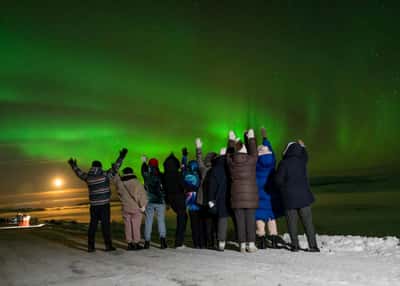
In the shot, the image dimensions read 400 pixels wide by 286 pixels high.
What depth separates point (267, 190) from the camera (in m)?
11.2

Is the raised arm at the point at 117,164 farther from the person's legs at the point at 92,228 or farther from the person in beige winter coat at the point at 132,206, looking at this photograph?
the person's legs at the point at 92,228

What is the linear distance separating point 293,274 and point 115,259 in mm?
4208

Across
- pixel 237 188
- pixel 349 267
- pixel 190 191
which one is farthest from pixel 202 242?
pixel 349 267

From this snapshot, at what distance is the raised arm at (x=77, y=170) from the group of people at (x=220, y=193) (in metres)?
0.02

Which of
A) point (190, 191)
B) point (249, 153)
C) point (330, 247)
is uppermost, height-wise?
point (249, 153)

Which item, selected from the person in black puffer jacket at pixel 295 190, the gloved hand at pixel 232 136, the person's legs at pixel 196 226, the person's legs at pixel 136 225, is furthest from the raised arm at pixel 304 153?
the person's legs at pixel 136 225

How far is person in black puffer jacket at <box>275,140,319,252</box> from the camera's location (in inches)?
396

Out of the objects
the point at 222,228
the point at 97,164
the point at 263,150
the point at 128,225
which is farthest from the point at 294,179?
the point at 97,164

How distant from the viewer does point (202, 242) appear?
12.0m

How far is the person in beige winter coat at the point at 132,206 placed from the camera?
1241 cm

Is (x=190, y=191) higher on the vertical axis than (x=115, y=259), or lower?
higher

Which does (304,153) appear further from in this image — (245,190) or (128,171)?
(128,171)

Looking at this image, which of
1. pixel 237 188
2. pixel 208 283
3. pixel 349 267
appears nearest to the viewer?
pixel 208 283

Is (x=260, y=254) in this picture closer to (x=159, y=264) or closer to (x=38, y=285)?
(x=159, y=264)
